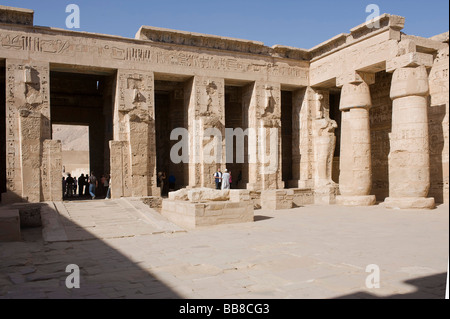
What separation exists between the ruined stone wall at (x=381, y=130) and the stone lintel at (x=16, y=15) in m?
13.6

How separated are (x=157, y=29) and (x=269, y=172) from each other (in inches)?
272

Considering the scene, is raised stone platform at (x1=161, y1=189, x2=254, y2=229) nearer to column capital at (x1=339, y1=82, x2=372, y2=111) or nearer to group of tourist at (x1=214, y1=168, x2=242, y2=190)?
group of tourist at (x1=214, y1=168, x2=242, y2=190)

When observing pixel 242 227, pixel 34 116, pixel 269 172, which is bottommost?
pixel 242 227

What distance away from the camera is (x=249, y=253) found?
6.05m

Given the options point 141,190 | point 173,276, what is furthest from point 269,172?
point 173,276

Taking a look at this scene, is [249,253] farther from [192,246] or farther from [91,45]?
[91,45]

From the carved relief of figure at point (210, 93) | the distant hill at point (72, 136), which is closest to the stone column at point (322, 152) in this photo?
the carved relief of figure at point (210, 93)

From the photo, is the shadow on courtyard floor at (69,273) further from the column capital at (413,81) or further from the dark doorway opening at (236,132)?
the column capital at (413,81)

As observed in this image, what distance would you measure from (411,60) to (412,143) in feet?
8.53

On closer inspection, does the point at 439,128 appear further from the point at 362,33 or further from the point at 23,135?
the point at 23,135

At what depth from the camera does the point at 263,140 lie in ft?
51.0

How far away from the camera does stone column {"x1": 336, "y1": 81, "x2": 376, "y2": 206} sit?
1394 cm

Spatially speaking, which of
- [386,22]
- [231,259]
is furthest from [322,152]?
[231,259]

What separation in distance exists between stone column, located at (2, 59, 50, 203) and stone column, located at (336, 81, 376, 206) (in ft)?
34.3
